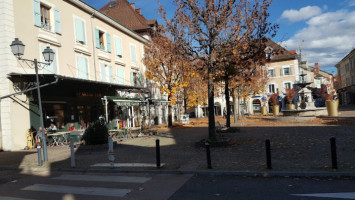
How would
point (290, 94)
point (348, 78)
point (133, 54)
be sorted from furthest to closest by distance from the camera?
point (348, 78) → point (290, 94) → point (133, 54)

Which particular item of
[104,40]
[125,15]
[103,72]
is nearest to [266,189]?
[103,72]

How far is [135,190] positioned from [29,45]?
12498 mm

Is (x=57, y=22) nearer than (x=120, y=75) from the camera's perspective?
Yes

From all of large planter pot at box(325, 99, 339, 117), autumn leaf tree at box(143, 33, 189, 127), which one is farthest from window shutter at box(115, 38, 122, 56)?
large planter pot at box(325, 99, 339, 117)

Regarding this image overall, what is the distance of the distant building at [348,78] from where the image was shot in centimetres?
5591

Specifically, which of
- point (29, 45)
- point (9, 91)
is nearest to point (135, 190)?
point (9, 91)

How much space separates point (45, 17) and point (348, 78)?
216 ft

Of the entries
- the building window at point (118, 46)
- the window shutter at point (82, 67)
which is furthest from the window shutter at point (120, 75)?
the window shutter at point (82, 67)

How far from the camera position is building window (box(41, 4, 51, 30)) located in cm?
1600

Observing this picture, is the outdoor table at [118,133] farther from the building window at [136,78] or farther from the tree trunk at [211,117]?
the building window at [136,78]

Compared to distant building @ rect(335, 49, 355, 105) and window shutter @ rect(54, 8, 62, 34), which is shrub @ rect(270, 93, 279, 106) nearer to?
distant building @ rect(335, 49, 355, 105)

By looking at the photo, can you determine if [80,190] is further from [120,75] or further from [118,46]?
[118,46]

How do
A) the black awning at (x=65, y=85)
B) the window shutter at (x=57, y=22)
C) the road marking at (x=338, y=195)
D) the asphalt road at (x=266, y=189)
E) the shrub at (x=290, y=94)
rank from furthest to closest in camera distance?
the shrub at (x=290, y=94) → the window shutter at (x=57, y=22) → the black awning at (x=65, y=85) → the asphalt road at (x=266, y=189) → the road marking at (x=338, y=195)

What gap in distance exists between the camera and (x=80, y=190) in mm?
Result: 5973
